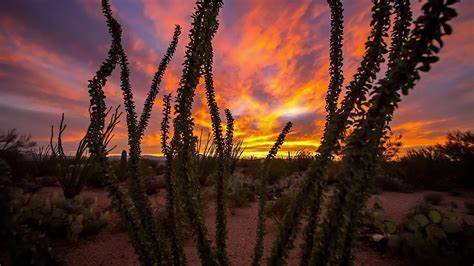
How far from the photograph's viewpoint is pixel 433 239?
3.56 meters

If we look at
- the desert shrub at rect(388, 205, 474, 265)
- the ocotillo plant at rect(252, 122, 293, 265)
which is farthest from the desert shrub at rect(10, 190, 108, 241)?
the desert shrub at rect(388, 205, 474, 265)

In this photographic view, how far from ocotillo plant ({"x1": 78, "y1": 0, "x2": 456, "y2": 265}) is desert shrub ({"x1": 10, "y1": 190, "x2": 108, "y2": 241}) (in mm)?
3048

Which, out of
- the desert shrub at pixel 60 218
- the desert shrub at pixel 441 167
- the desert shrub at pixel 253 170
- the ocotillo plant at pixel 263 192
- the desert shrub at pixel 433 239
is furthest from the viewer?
the desert shrub at pixel 253 170

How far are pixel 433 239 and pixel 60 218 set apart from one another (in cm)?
547

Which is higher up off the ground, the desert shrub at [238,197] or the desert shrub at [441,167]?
the desert shrub at [441,167]

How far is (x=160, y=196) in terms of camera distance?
816 cm

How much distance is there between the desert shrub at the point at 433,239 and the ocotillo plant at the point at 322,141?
2.68 meters

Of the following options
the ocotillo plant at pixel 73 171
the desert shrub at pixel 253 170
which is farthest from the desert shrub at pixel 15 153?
the desert shrub at pixel 253 170

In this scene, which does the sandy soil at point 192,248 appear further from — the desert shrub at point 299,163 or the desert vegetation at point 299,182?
the desert shrub at point 299,163

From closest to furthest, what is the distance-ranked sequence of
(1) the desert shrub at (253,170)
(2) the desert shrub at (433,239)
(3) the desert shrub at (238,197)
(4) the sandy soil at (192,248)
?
(2) the desert shrub at (433,239)
(4) the sandy soil at (192,248)
(3) the desert shrub at (238,197)
(1) the desert shrub at (253,170)

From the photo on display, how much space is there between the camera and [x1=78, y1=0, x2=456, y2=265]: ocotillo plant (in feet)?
3.03

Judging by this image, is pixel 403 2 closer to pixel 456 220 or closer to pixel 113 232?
pixel 456 220

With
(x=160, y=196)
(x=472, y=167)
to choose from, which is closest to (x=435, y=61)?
(x=160, y=196)

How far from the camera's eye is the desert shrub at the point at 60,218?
414 cm
